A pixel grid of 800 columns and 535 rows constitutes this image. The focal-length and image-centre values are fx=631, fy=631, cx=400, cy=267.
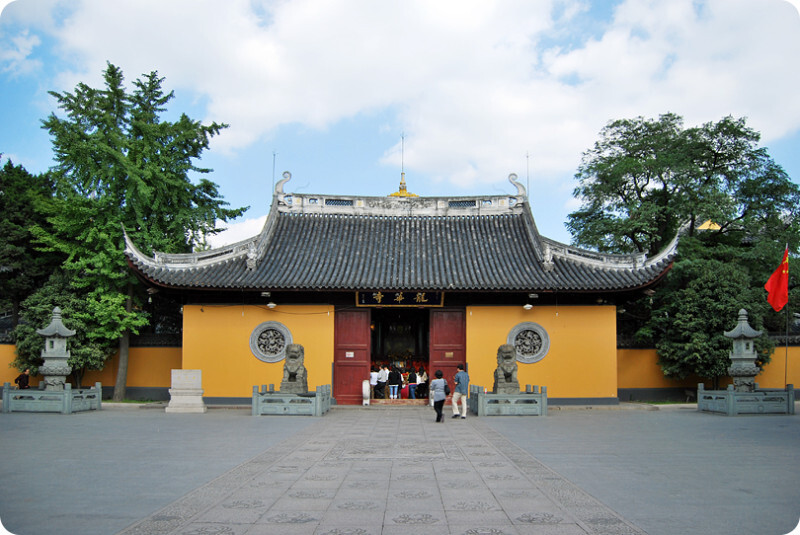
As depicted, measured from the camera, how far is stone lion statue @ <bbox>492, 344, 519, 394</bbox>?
16.3 m

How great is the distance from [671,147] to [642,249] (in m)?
3.71

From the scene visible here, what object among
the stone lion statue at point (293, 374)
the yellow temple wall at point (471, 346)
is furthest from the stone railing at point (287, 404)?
the yellow temple wall at point (471, 346)

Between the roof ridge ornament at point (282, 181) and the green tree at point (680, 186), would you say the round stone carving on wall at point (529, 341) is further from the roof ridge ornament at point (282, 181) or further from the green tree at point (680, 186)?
the roof ridge ornament at point (282, 181)

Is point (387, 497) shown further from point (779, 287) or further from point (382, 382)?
point (382, 382)

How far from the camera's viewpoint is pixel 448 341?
1961 cm

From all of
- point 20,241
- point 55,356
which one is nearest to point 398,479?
point 55,356

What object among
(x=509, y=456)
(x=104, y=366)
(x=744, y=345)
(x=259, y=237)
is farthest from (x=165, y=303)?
(x=744, y=345)

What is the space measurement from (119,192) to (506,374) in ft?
43.3

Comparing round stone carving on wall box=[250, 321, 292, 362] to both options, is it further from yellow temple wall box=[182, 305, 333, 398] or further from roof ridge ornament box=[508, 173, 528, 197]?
roof ridge ornament box=[508, 173, 528, 197]

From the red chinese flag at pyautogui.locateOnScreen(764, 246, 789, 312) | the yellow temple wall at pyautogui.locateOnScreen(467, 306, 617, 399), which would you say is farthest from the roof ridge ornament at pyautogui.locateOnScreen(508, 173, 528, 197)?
the red chinese flag at pyautogui.locateOnScreen(764, 246, 789, 312)

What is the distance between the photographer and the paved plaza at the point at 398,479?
566 cm

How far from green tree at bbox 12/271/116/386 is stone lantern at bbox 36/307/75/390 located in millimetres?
2093

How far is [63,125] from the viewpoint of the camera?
63.4 feet

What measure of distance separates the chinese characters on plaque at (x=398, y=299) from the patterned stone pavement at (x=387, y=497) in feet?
30.2
